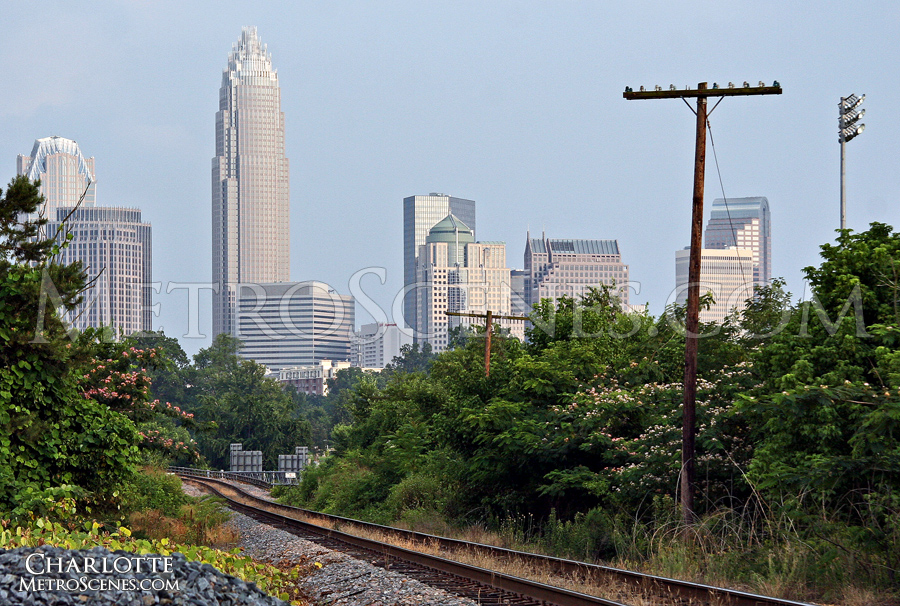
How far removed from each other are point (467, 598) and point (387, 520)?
19730 millimetres

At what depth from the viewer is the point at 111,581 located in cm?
844

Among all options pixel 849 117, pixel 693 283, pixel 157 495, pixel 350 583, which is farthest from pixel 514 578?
pixel 849 117

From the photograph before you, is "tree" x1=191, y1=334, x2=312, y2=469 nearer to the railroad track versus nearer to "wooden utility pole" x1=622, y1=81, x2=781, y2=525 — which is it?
the railroad track

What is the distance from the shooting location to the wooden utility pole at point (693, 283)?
19.0 meters

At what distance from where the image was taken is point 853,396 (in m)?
16.0

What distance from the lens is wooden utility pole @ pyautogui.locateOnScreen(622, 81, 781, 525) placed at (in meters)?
19.0

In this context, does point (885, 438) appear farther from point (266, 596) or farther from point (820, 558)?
point (266, 596)

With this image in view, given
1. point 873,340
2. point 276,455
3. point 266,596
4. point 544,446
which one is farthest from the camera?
point 276,455

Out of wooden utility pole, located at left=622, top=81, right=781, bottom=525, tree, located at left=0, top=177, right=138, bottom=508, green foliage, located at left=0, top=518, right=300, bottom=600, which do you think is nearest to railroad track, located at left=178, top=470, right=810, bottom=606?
green foliage, located at left=0, top=518, right=300, bottom=600

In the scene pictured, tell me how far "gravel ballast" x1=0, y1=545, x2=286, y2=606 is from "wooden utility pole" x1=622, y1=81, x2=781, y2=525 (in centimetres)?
1175

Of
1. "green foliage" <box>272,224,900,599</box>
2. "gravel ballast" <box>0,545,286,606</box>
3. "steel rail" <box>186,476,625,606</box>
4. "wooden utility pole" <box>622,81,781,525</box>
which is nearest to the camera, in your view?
"gravel ballast" <box>0,545,286,606</box>

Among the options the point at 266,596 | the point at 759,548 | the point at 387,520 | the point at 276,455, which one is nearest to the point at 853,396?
the point at 759,548

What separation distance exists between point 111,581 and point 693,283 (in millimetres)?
14027

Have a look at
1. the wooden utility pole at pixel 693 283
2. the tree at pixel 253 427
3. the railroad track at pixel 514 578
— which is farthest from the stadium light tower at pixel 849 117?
the tree at pixel 253 427
